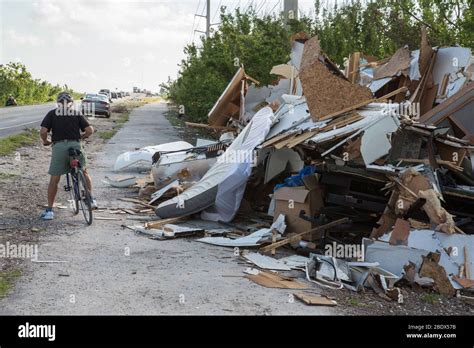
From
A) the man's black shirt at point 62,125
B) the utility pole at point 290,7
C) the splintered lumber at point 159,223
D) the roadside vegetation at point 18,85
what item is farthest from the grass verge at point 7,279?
the roadside vegetation at point 18,85

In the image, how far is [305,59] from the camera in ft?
31.2

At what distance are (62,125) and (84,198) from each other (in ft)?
3.68

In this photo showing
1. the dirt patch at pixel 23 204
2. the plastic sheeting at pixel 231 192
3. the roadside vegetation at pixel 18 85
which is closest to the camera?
the dirt patch at pixel 23 204

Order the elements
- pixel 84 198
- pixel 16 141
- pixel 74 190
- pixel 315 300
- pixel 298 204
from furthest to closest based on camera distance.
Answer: pixel 16 141, pixel 74 190, pixel 84 198, pixel 298 204, pixel 315 300

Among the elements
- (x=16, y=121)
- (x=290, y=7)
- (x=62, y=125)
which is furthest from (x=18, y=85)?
(x=62, y=125)

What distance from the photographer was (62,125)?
27.3 feet

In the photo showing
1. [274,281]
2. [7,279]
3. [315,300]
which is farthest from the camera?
[274,281]

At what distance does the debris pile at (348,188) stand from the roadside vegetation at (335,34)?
5.37 metres

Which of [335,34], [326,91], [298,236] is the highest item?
[335,34]

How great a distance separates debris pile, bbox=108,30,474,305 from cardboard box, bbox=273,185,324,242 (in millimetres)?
14

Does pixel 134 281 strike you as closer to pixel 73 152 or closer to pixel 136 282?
pixel 136 282

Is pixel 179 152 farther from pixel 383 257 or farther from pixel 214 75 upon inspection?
pixel 214 75

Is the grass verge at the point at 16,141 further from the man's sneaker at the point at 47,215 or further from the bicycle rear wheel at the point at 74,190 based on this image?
the man's sneaker at the point at 47,215

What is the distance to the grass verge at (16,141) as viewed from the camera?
610 inches
